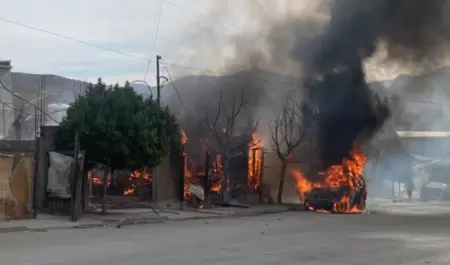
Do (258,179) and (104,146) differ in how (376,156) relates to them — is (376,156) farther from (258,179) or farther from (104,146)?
(104,146)

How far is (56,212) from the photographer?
18.9 meters

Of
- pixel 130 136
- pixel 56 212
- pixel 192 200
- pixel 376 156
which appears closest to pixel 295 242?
pixel 130 136

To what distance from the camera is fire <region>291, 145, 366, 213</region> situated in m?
26.0

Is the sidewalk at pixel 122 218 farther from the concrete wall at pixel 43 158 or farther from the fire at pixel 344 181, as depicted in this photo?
the fire at pixel 344 181

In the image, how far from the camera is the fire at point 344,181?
26.0m

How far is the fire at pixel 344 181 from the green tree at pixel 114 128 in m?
9.69

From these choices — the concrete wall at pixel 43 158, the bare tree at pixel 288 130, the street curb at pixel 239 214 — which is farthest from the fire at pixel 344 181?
the concrete wall at pixel 43 158

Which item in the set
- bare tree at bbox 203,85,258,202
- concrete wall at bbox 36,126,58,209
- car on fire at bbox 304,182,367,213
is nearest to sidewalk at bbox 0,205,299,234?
concrete wall at bbox 36,126,58,209

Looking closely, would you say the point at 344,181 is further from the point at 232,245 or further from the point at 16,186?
the point at 232,245

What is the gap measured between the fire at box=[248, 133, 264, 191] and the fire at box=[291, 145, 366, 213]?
2.17 meters

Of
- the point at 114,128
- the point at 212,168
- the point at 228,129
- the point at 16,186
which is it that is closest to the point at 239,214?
the point at 114,128

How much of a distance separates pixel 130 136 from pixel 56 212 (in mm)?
3299

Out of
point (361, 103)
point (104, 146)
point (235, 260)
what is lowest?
point (235, 260)

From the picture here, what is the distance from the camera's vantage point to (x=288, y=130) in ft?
105
